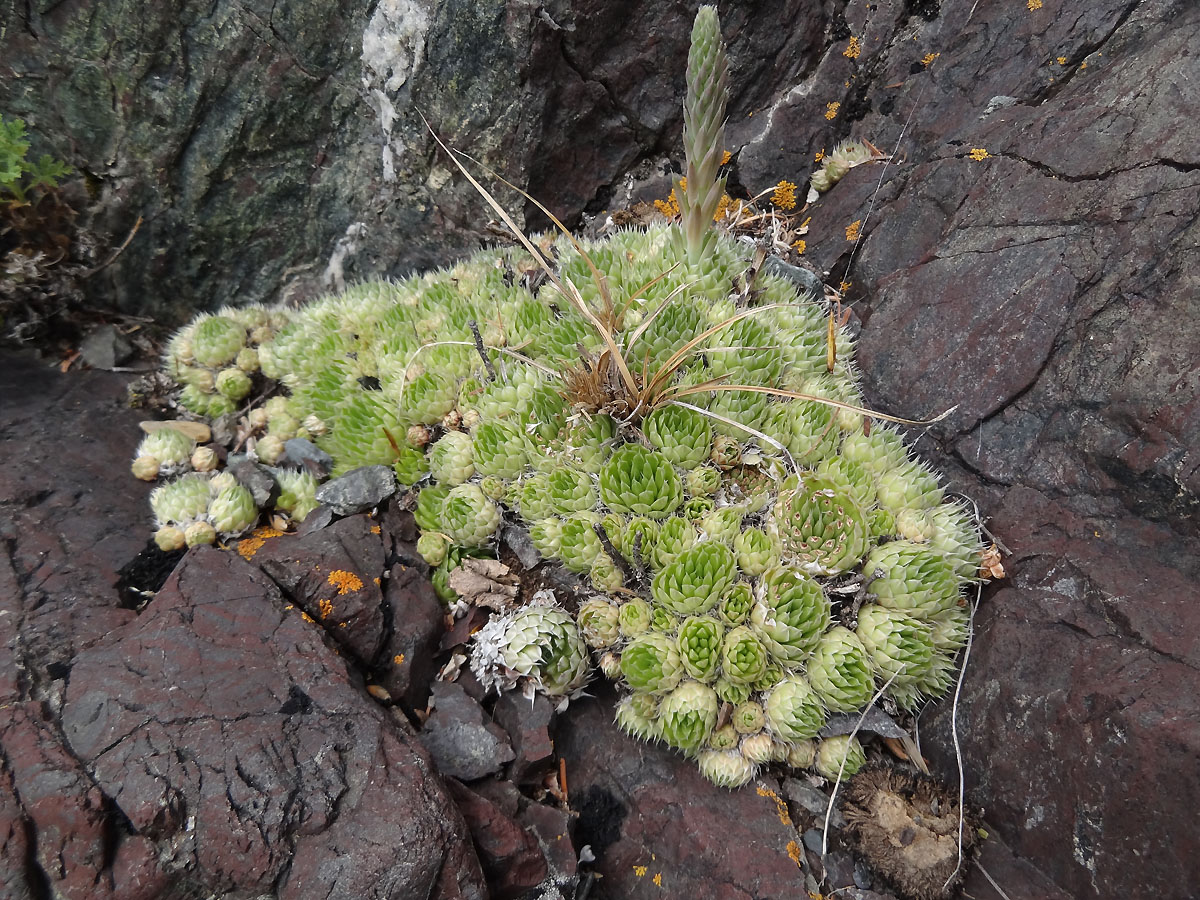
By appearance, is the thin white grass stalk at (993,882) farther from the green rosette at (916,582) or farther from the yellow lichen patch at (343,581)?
the yellow lichen patch at (343,581)

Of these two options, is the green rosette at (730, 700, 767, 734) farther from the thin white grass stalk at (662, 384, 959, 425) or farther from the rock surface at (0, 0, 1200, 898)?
the thin white grass stalk at (662, 384, 959, 425)

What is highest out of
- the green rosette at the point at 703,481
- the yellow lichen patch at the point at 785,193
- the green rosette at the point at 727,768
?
the yellow lichen patch at the point at 785,193

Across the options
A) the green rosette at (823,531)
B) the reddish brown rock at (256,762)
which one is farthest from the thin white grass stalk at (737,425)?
the reddish brown rock at (256,762)

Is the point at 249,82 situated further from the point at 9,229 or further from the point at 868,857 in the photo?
the point at 868,857

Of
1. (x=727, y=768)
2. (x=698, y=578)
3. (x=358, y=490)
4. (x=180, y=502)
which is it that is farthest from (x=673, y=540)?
(x=180, y=502)

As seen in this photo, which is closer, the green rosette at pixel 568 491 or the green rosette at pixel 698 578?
the green rosette at pixel 698 578

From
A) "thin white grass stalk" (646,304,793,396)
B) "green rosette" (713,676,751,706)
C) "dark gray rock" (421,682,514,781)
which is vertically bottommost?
"dark gray rock" (421,682,514,781)

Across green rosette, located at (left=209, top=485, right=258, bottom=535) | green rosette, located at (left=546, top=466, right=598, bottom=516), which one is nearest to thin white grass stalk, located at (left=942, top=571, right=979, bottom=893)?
green rosette, located at (left=546, top=466, right=598, bottom=516)
